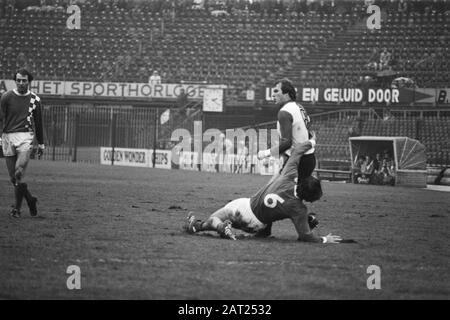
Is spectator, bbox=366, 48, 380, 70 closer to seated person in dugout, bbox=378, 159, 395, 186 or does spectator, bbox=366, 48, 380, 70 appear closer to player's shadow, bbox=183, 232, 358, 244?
seated person in dugout, bbox=378, 159, 395, 186

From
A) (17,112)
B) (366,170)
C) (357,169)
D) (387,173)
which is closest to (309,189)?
(17,112)

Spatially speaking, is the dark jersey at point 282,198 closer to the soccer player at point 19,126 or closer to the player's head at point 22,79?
the soccer player at point 19,126

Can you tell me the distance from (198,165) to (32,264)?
93.0ft

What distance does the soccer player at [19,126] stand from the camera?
11.5m

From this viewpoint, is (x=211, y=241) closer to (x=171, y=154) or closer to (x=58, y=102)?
(x=171, y=154)

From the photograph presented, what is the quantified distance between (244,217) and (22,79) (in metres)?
3.97

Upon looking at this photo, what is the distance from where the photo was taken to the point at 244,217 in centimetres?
973

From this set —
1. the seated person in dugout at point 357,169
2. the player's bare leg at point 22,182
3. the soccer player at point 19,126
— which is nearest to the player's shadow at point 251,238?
the player's bare leg at point 22,182

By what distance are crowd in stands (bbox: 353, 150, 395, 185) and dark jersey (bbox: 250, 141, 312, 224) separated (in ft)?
64.6

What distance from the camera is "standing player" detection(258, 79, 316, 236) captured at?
961 centimetres

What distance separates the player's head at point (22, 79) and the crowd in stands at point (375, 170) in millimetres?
19274

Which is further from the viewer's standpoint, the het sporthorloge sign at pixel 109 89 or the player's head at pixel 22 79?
the het sporthorloge sign at pixel 109 89

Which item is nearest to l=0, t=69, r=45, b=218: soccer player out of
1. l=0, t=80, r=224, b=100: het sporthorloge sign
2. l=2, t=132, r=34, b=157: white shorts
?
l=2, t=132, r=34, b=157: white shorts
